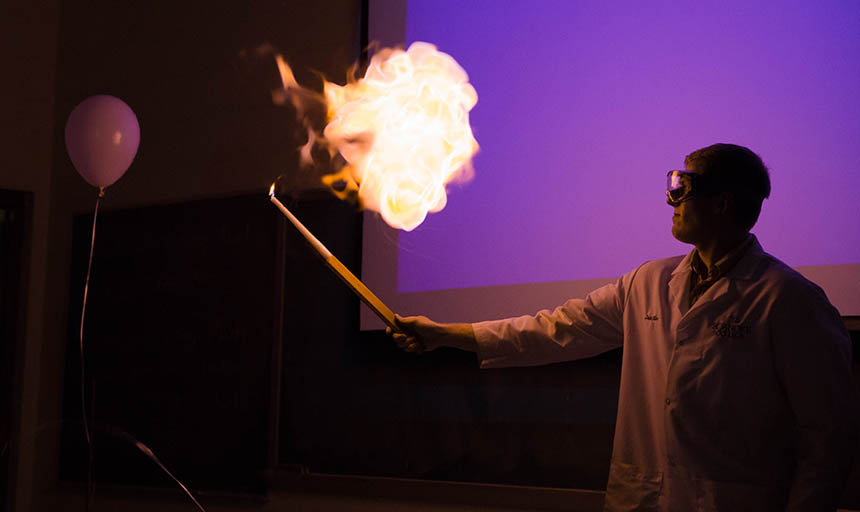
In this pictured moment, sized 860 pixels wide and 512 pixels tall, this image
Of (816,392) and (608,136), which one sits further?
(608,136)

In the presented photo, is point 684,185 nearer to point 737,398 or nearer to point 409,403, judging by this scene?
point 737,398

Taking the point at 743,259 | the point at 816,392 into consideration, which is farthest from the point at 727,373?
the point at 743,259

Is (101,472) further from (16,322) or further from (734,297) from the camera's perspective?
(734,297)

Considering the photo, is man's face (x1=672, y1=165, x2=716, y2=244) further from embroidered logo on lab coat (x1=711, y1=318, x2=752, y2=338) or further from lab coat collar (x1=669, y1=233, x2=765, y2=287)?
embroidered logo on lab coat (x1=711, y1=318, x2=752, y2=338)

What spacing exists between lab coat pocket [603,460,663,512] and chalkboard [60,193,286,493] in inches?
68.1

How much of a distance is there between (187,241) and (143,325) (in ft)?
1.69

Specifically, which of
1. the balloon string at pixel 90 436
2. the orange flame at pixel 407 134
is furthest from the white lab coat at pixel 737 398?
the balloon string at pixel 90 436

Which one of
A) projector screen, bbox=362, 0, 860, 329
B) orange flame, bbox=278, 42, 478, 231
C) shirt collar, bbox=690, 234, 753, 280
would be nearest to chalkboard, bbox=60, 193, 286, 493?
Answer: orange flame, bbox=278, 42, 478, 231

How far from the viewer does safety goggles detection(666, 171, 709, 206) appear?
76.5 inches

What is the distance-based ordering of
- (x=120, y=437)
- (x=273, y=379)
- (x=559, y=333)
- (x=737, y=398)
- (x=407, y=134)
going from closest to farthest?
(x=737, y=398) → (x=559, y=333) → (x=407, y=134) → (x=273, y=379) → (x=120, y=437)

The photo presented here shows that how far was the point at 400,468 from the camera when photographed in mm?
2947

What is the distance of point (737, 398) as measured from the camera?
70.6 inches

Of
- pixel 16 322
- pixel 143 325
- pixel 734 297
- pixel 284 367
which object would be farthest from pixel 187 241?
pixel 734 297

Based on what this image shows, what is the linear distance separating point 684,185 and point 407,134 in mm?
1144
